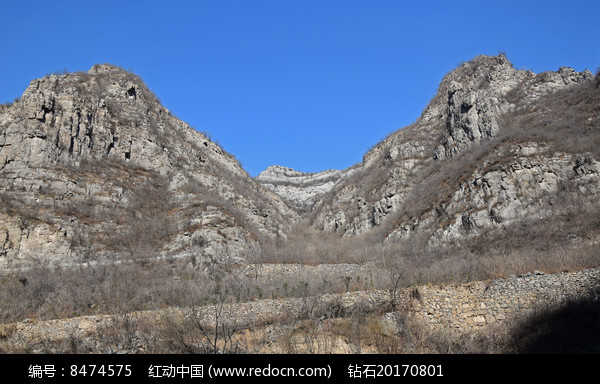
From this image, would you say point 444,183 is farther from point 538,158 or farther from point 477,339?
point 477,339

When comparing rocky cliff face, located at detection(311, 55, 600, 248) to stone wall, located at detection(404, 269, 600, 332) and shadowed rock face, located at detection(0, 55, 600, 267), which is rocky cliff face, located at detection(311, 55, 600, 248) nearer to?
shadowed rock face, located at detection(0, 55, 600, 267)

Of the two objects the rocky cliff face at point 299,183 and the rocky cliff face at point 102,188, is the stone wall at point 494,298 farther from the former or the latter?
the rocky cliff face at point 299,183

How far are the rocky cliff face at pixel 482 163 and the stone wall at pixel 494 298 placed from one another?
937cm

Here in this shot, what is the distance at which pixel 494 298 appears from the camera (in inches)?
573

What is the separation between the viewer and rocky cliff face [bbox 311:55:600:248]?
24656 millimetres

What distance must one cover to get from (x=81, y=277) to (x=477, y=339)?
18.4 meters

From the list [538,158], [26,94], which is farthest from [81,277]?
[538,158]

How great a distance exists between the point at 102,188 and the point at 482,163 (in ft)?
90.5

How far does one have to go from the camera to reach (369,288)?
1695 cm
